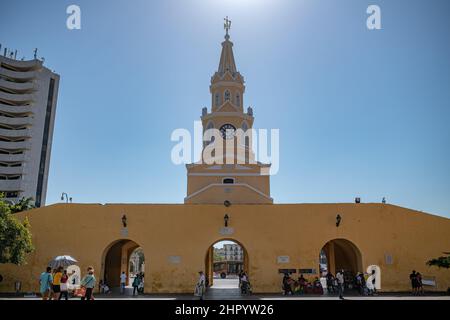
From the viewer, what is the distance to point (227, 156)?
2730 centimetres

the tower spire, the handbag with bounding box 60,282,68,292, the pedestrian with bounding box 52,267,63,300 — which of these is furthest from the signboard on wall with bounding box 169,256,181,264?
the tower spire

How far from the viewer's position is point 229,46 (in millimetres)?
31656

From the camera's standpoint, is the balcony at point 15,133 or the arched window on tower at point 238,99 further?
the balcony at point 15,133

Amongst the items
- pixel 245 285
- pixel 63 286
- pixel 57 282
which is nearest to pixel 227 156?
pixel 245 285

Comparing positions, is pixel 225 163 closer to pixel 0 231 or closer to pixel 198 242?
pixel 198 242

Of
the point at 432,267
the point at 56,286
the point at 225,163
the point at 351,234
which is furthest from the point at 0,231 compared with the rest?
the point at 432,267

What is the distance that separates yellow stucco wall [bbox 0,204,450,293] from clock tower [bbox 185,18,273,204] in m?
5.35

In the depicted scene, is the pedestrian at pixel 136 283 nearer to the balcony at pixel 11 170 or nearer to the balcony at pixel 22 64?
the balcony at pixel 11 170

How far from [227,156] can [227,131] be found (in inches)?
82.1

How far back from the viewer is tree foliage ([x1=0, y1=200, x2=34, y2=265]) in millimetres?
17344

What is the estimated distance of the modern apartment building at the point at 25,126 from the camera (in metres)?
51.7

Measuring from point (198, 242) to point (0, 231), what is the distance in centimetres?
915

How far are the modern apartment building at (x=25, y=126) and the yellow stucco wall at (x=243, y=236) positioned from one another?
3600cm

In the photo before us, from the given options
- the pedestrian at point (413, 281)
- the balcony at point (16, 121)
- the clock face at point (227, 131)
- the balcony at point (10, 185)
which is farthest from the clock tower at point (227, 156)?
the balcony at point (16, 121)
